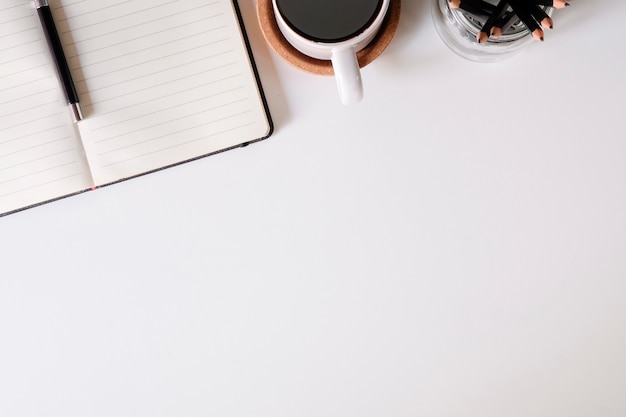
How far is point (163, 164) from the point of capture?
61cm

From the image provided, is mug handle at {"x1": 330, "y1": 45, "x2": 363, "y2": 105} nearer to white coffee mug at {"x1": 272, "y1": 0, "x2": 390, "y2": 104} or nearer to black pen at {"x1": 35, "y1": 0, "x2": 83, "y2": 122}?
white coffee mug at {"x1": 272, "y1": 0, "x2": 390, "y2": 104}

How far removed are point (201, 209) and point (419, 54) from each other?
306 mm

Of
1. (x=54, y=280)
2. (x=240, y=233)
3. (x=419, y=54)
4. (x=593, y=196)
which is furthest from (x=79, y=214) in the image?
(x=593, y=196)

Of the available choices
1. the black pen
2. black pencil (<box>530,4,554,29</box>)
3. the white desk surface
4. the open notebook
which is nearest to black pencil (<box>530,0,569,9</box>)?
black pencil (<box>530,4,554,29</box>)

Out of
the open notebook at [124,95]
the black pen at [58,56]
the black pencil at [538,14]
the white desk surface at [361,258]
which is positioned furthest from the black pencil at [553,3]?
the black pen at [58,56]

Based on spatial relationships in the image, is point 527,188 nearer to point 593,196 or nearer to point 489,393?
point 593,196

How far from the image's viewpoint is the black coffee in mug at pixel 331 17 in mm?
524

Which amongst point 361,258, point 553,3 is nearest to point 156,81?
point 361,258

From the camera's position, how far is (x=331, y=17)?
526 millimetres

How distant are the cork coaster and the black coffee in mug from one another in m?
0.05

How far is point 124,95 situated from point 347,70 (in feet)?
0.83

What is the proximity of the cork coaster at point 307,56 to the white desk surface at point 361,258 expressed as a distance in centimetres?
3

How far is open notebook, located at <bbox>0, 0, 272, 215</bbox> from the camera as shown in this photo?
60cm

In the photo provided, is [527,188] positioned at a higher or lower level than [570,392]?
higher
